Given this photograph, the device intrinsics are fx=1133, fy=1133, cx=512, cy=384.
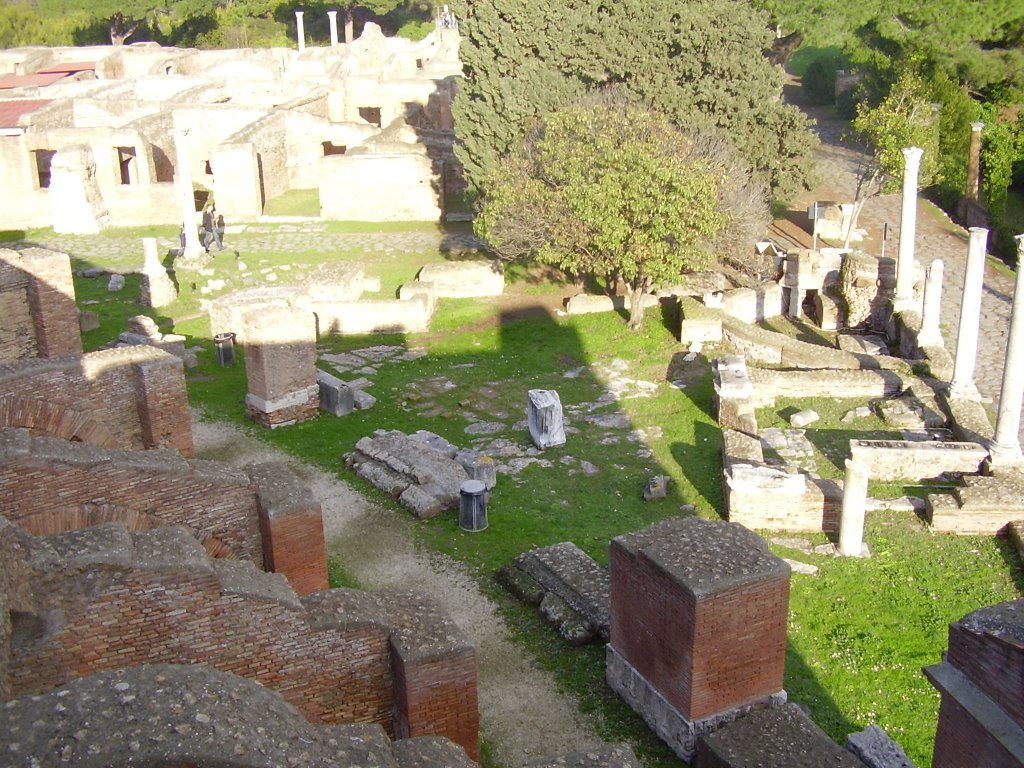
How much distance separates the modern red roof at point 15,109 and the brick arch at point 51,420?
20.3 m

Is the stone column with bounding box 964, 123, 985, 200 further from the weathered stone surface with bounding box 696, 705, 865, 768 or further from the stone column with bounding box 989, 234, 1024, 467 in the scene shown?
the weathered stone surface with bounding box 696, 705, 865, 768

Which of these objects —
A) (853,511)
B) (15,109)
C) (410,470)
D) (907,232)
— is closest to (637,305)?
(907,232)


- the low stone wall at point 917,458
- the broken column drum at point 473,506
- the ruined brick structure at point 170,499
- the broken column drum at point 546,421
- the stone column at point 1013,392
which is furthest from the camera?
the broken column drum at point 546,421

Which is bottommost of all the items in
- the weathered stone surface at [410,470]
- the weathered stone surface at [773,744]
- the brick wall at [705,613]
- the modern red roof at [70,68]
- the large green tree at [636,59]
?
the weathered stone surface at [410,470]

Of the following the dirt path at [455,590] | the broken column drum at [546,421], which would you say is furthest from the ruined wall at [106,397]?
the broken column drum at [546,421]

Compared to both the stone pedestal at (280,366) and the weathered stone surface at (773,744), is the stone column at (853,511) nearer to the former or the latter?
the weathered stone surface at (773,744)

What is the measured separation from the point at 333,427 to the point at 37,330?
424cm

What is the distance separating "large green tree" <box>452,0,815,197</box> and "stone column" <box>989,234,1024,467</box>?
10502 millimetres

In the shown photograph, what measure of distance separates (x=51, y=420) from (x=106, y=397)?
0.82m

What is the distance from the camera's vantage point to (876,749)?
8.73 meters

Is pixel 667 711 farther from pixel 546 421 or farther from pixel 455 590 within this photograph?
pixel 546 421

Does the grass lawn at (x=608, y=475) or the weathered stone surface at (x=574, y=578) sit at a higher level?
the weathered stone surface at (x=574, y=578)

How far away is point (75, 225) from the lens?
1097 inches

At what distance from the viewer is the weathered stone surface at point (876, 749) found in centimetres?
860
